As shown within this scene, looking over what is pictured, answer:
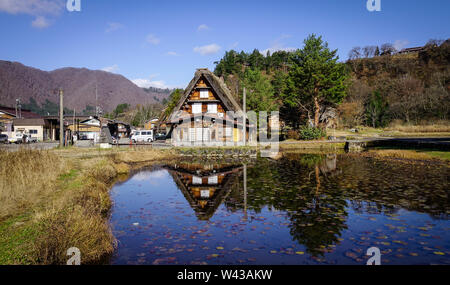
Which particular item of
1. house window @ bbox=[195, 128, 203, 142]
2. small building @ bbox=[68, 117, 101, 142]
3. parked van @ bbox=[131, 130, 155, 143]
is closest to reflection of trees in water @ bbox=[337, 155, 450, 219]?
house window @ bbox=[195, 128, 203, 142]

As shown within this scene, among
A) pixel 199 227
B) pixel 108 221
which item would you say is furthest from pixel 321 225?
pixel 108 221

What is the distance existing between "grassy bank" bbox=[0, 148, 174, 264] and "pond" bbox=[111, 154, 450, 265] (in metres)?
0.60

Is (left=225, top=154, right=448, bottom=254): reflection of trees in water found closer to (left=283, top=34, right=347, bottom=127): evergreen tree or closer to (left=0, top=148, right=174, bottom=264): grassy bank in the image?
(left=0, top=148, right=174, bottom=264): grassy bank

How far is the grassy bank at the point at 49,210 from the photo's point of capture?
560 centimetres

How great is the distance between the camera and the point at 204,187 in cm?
1404

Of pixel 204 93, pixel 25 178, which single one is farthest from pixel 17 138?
pixel 25 178

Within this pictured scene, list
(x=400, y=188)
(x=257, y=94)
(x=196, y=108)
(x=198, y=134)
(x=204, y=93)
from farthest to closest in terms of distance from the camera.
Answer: (x=257, y=94), (x=196, y=108), (x=204, y=93), (x=198, y=134), (x=400, y=188)

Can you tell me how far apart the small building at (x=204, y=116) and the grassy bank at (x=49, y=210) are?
20.7m

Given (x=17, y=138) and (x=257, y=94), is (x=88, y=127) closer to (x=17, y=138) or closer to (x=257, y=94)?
(x=17, y=138)

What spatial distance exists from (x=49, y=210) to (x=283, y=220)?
247 inches

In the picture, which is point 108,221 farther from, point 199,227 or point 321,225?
point 321,225

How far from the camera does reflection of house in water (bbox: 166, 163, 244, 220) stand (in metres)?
10.4

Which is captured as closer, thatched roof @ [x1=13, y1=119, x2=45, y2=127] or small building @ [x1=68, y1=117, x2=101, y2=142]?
thatched roof @ [x1=13, y1=119, x2=45, y2=127]

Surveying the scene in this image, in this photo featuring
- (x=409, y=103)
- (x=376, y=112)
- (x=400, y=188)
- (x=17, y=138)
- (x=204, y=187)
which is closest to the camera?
(x=400, y=188)
